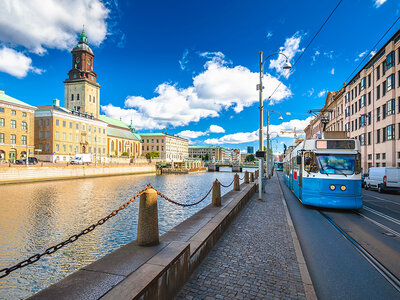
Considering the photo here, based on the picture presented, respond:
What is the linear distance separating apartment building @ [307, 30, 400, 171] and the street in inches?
985

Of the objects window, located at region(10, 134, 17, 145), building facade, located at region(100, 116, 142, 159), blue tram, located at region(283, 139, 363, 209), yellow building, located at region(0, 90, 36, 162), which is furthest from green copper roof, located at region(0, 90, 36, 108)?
blue tram, located at region(283, 139, 363, 209)

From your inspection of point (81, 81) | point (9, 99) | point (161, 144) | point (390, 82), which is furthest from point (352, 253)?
point (161, 144)

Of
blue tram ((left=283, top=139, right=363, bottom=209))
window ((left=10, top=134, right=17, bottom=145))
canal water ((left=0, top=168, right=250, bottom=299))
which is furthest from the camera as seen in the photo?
window ((left=10, top=134, right=17, bottom=145))

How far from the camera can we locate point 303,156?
39.4 feet

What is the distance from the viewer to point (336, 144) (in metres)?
11.5

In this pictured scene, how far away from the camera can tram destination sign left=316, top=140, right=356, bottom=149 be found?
11375 mm

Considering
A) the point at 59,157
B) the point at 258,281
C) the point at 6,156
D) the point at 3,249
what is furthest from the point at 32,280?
the point at 59,157

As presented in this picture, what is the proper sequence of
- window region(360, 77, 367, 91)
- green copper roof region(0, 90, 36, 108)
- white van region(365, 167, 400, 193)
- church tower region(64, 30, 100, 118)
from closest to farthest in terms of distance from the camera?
white van region(365, 167, 400, 193) < window region(360, 77, 367, 91) < green copper roof region(0, 90, 36, 108) < church tower region(64, 30, 100, 118)

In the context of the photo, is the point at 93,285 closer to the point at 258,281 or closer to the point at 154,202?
the point at 154,202

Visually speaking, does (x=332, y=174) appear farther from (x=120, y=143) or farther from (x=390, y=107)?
(x=120, y=143)

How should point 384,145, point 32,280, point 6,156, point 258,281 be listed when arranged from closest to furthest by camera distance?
1. point 258,281
2. point 32,280
3. point 384,145
4. point 6,156

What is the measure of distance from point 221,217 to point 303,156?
21.4ft

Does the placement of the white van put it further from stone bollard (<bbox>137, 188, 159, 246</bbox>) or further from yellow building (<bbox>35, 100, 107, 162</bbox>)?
yellow building (<bbox>35, 100, 107, 162</bbox>)

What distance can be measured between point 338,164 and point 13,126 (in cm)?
6267
